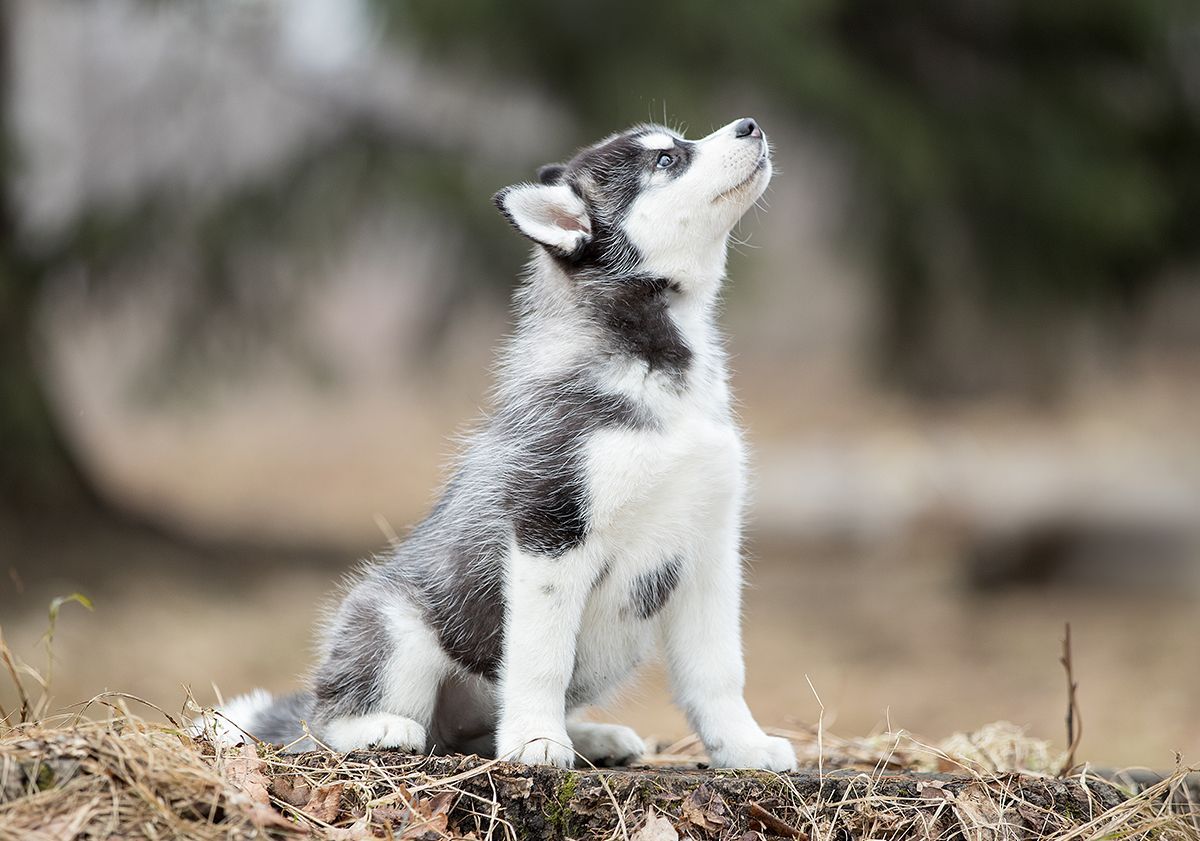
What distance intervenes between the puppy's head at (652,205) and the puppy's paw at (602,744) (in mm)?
1477

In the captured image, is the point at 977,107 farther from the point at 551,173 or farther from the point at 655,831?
the point at 655,831

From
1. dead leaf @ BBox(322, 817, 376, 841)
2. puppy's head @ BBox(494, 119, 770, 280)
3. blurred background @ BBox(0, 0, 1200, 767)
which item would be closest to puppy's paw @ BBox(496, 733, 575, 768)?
dead leaf @ BBox(322, 817, 376, 841)

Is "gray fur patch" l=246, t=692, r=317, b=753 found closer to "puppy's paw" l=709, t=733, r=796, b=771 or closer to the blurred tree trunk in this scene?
"puppy's paw" l=709, t=733, r=796, b=771

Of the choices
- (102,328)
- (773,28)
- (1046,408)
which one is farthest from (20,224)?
(1046,408)

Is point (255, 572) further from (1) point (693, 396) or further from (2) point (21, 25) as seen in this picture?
(1) point (693, 396)

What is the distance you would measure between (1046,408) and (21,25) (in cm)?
1276

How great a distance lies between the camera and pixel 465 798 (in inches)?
136

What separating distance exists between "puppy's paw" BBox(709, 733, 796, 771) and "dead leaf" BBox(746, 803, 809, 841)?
0.27m

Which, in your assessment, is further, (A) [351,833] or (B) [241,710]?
(B) [241,710]

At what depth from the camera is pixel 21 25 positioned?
41.9 feet

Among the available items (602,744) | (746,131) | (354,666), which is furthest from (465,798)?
(746,131)

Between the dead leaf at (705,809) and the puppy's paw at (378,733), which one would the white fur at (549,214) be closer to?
the puppy's paw at (378,733)

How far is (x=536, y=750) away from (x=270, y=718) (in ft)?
4.23

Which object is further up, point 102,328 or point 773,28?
point 773,28
